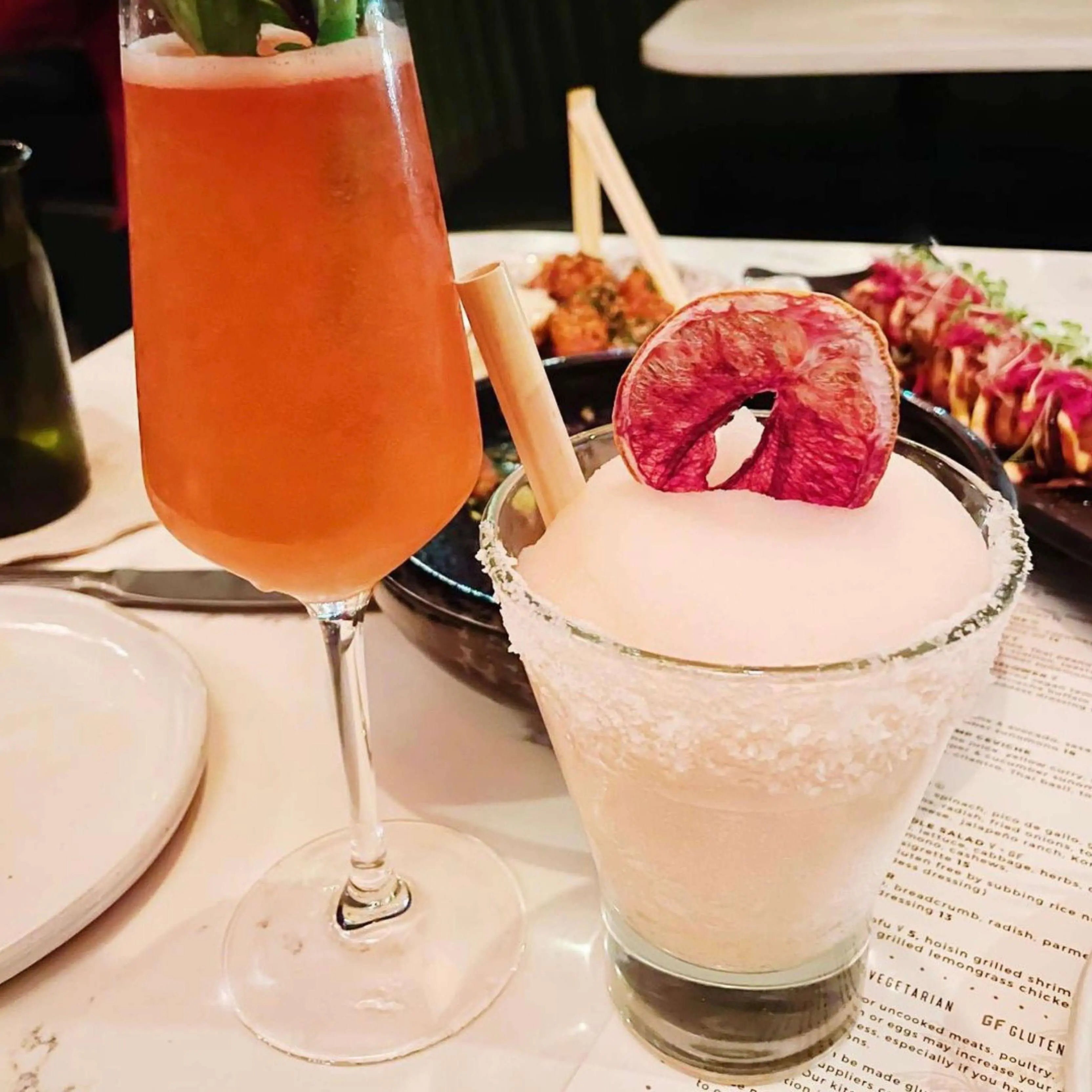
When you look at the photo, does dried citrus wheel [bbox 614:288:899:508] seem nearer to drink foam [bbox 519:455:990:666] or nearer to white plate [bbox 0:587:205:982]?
drink foam [bbox 519:455:990:666]

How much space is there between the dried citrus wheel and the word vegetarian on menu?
0.85 ft

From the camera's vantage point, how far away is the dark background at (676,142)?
2.97m

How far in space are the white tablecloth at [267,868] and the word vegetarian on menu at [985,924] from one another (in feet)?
0.18

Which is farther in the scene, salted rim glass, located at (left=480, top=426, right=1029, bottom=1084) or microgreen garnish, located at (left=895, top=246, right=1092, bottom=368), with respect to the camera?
microgreen garnish, located at (left=895, top=246, right=1092, bottom=368)

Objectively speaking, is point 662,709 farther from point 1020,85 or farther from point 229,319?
point 1020,85

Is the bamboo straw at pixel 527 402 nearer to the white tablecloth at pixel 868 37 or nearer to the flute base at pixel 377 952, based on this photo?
the flute base at pixel 377 952

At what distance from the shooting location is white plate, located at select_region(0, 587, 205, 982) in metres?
0.59

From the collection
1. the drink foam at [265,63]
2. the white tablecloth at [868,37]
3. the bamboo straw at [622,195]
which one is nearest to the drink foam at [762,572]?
the drink foam at [265,63]

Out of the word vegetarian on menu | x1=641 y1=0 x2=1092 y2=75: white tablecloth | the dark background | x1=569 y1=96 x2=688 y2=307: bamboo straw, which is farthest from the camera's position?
the dark background

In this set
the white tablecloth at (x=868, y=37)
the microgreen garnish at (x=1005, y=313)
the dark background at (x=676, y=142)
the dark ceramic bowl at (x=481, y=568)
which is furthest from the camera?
the dark background at (x=676, y=142)

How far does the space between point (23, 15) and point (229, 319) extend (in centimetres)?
275

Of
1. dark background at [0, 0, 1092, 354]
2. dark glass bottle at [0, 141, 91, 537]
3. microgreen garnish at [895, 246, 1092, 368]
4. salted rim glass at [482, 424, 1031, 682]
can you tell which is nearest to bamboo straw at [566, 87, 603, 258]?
microgreen garnish at [895, 246, 1092, 368]

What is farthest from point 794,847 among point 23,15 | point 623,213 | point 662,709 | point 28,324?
point 23,15

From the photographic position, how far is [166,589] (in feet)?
2.87
